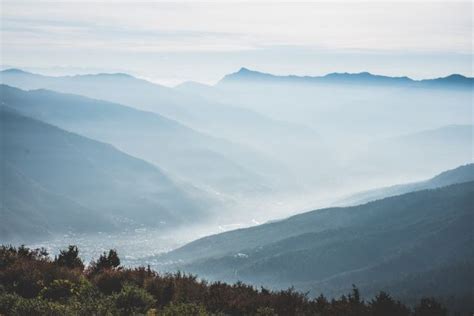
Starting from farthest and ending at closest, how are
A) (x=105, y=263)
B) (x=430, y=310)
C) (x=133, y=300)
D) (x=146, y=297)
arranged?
(x=105, y=263)
(x=430, y=310)
(x=146, y=297)
(x=133, y=300)

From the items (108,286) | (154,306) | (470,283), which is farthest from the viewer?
(470,283)

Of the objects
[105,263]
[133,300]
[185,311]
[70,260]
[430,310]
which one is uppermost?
[70,260]

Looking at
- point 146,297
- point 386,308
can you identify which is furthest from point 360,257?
point 146,297

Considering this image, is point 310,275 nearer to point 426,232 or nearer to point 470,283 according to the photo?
point 426,232

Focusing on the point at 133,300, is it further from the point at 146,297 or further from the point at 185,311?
the point at 185,311

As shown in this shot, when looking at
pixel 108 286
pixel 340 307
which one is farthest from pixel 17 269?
pixel 340 307

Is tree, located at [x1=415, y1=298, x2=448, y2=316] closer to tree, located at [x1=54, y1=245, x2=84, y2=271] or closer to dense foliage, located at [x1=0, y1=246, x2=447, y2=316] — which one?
dense foliage, located at [x1=0, y1=246, x2=447, y2=316]

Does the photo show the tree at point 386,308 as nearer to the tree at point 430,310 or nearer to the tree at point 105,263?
the tree at point 430,310

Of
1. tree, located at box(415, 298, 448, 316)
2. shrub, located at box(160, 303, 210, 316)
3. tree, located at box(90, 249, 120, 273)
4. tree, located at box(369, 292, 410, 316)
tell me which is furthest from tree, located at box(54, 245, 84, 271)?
tree, located at box(415, 298, 448, 316)
